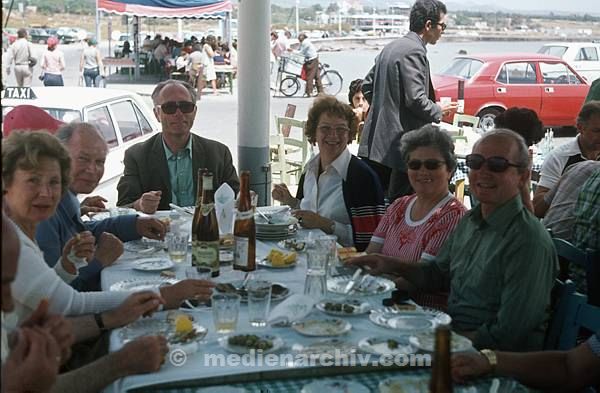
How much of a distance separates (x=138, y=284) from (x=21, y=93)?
4.81m

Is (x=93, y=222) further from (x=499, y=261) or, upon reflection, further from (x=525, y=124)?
(x=525, y=124)

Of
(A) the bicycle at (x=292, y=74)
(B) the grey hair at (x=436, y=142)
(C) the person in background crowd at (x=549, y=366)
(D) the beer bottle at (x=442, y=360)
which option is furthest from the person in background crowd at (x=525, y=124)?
(A) the bicycle at (x=292, y=74)

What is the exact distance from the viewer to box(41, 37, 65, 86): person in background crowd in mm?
13930

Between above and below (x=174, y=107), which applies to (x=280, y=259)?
below

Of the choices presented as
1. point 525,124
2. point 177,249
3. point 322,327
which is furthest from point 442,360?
point 525,124

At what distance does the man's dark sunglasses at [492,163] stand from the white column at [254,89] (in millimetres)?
3446

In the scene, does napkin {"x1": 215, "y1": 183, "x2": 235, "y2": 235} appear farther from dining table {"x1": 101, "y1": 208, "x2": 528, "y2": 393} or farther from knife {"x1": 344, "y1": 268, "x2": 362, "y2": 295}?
dining table {"x1": 101, "y1": 208, "x2": 528, "y2": 393}

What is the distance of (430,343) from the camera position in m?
2.03

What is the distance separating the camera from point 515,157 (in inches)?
102

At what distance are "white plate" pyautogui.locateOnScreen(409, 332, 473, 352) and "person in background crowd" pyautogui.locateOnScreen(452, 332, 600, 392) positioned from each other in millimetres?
45

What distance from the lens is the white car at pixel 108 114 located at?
645 centimetres

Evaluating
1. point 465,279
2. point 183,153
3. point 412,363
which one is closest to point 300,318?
point 412,363

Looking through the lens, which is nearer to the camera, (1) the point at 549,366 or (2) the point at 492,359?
(2) the point at 492,359

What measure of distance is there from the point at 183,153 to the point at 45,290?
240cm
